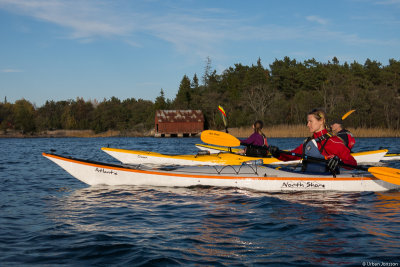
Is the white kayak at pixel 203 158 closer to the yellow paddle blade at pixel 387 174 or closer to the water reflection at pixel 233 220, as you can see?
the water reflection at pixel 233 220

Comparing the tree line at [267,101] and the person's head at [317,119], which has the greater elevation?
the tree line at [267,101]

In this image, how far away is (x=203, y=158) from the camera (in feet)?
38.1

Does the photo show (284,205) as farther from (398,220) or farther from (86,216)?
(86,216)

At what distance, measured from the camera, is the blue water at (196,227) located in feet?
12.9

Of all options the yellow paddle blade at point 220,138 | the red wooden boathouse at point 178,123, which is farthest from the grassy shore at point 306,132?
the yellow paddle blade at point 220,138

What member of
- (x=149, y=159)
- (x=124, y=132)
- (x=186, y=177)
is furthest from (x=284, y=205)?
(x=124, y=132)

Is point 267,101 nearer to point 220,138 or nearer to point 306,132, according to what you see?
point 306,132

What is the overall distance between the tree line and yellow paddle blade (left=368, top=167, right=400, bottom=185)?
34695 millimetres

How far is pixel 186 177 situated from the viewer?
7.70m

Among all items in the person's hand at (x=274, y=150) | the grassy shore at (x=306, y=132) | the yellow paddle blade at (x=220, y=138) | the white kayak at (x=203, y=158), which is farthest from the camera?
the grassy shore at (x=306, y=132)

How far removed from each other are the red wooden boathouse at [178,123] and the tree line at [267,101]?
3.56 m

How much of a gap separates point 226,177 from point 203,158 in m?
4.02

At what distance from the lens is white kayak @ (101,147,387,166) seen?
36.6 ft

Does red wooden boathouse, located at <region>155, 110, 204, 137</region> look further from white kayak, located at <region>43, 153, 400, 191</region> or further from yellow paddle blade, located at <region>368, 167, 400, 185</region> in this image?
yellow paddle blade, located at <region>368, 167, 400, 185</region>
